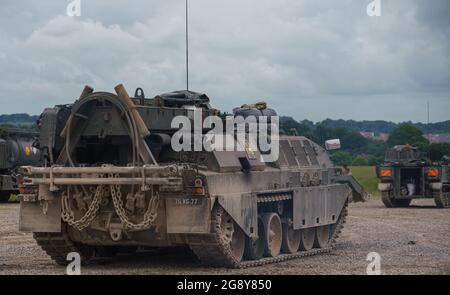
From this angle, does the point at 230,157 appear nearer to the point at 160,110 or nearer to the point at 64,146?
the point at 160,110

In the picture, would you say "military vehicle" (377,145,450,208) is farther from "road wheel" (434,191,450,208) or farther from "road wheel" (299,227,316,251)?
"road wheel" (299,227,316,251)

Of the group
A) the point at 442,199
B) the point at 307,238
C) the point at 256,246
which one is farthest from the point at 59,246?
the point at 442,199

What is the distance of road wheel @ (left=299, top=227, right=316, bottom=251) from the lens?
20688 mm

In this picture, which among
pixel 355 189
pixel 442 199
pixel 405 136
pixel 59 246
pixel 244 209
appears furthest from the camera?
pixel 405 136

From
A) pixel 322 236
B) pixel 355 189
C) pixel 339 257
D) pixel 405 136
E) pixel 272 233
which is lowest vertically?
pixel 339 257

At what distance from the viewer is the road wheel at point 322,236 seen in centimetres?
2142

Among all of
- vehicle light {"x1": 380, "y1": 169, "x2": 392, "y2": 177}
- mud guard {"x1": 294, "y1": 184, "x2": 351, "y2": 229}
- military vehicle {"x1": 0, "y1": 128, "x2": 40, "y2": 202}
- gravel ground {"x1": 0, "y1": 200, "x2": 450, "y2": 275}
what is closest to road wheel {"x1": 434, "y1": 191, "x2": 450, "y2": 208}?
vehicle light {"x1": 380, "y1": 169, "x2": 392, "y2": 177}

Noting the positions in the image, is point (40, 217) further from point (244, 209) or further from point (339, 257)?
point (339, 257)

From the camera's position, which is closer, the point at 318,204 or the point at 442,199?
the point at 318,204

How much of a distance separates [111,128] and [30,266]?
9.83ft

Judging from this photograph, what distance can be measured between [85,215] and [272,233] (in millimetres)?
3956

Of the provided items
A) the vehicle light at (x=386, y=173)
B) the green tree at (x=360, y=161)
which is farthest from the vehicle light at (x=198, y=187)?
the green tree at (x=360, y=161)

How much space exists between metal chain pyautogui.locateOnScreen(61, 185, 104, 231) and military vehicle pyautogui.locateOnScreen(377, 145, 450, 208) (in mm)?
22495

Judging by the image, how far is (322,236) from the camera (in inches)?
856
